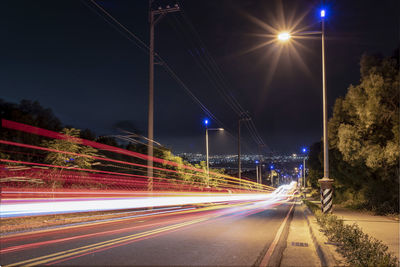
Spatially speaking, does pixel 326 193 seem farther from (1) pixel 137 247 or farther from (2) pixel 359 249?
(1) pixel 137 247

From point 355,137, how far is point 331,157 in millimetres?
9037

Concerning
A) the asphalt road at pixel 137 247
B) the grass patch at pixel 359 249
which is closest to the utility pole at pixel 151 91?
the asphalt road at pixel 137 247

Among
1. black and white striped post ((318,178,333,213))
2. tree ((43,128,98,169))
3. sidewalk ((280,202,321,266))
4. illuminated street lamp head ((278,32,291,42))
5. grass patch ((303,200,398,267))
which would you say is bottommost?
sidewalk ((280,202,321,266))

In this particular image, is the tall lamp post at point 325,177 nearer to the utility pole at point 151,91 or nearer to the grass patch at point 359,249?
the grass patch at point 359,249

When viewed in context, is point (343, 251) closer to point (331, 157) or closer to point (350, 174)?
point (350, 174)

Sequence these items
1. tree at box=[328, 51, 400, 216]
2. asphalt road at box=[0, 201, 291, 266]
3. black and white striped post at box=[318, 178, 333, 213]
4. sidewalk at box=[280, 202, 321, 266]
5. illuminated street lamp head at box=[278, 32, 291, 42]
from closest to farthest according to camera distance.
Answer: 1. asphalt road at box=[0, 201, 291, 266]
2. sidewalk at box=[280, 202, 321, 266]
3. black and white striped post at box=[318, 178, 333, 213]
4. illuminated street lamp head at box=[278, 32, 291, 42]
5. tree at box=[328, 51, 400, 216]

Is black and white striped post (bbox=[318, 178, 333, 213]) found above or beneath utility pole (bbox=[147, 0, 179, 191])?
beneath

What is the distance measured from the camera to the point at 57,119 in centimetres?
4294

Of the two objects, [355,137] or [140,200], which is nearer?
[355,137]

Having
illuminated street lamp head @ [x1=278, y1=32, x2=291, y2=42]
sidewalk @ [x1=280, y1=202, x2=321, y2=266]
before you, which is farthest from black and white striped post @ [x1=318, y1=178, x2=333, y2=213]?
illuminated street lamp head @ [x1=278, y1=32, x2=291, y2=42]

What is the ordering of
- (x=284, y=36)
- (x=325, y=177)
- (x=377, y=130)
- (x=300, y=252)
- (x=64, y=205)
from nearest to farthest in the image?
(x=300, y=252) < (x=325, y=177) < (x=284, y=36) < (x=64, y=205) < (x=377, y=130)

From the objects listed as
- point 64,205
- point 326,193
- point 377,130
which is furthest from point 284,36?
point 64,205

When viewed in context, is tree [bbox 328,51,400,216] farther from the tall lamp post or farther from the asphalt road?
the asphalt road

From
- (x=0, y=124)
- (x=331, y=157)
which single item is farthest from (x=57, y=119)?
(x=331, y=157)
